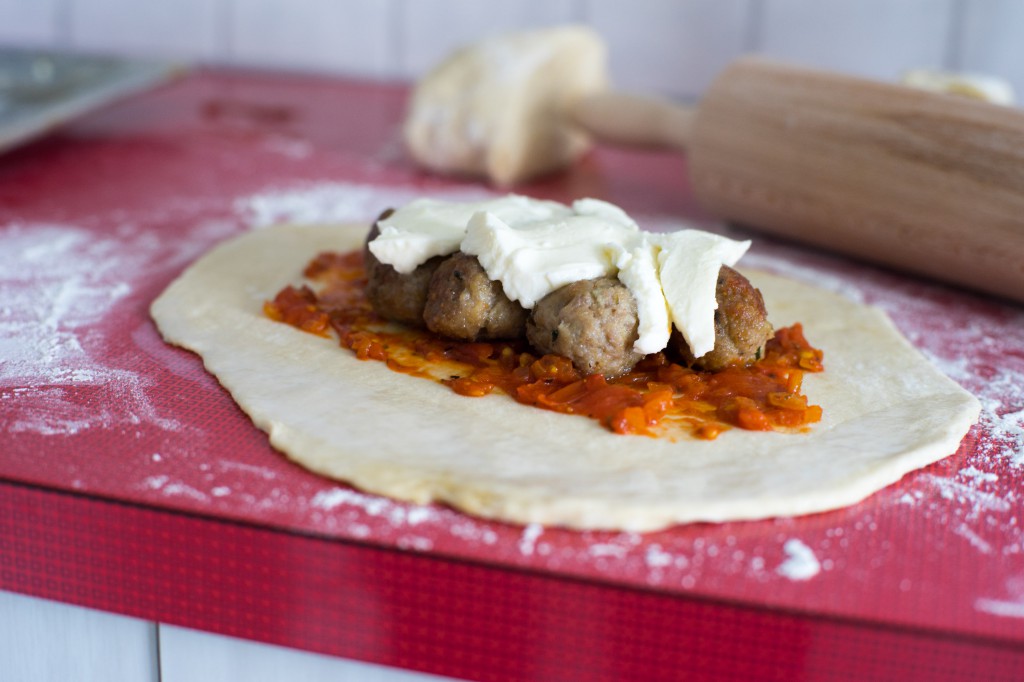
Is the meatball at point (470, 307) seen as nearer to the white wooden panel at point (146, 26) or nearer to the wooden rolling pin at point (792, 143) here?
the wooden rolling pin at point (792, 143)

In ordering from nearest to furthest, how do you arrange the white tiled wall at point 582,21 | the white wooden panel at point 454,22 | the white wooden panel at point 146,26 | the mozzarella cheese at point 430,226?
the mozzarella cheese at point 430,226
the white tiled wall at point 582,21
the white wooden panel at point 454,22
the white wooden panel at point 146,26

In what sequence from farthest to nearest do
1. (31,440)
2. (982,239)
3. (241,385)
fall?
(982,239)
(241,385)
(31,440)

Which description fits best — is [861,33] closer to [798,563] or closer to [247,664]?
[798,563]

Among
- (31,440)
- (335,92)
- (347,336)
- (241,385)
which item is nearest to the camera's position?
(31,440)

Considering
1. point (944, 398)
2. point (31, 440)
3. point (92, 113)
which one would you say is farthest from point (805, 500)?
point (92, 113)

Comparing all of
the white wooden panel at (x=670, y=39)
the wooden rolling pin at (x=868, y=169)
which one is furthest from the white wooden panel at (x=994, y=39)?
the wooden rolling pin at (x=868, y=169)

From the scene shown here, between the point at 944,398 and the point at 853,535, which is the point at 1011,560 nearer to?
the point at 853,535

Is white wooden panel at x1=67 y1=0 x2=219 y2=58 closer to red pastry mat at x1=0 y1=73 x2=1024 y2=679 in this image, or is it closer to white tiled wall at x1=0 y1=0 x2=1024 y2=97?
white tiled wall at x1=0 y1=0 x2=1024 y2=97

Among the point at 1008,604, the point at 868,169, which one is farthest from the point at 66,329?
the point at 868,169
